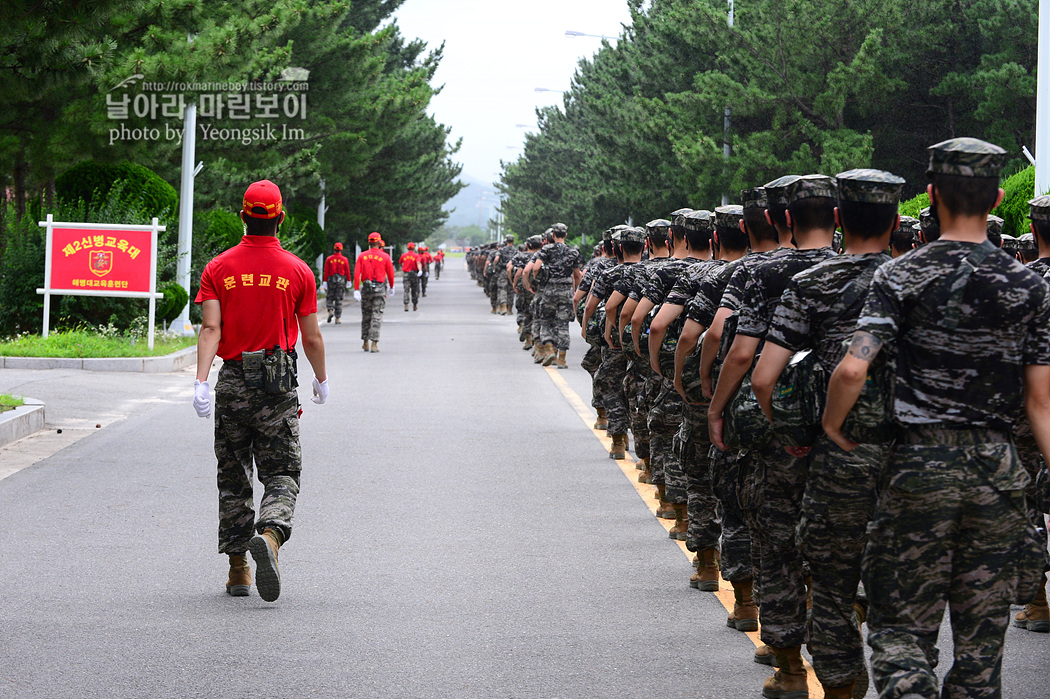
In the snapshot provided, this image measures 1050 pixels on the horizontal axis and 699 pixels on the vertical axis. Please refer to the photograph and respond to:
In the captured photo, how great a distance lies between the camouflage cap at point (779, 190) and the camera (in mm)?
4801

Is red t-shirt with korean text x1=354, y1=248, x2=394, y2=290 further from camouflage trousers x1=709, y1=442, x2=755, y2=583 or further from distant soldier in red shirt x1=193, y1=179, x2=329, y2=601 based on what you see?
camouflage trousers x1=709, y1=442, x2=755, y2=583

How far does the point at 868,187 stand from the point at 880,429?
0.79m

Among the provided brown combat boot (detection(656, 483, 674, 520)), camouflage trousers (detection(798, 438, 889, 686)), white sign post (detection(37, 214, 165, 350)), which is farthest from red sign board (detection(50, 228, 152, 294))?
camouflage trousers (detection(798, 438, 889, 686))

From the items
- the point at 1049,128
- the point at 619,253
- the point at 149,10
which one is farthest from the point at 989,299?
the point at 149,10

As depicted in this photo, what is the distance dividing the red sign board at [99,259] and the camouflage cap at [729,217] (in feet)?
44.4

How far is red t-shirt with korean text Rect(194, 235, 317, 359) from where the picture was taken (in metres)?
6.21

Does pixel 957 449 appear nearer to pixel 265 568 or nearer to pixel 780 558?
pixel 780 558

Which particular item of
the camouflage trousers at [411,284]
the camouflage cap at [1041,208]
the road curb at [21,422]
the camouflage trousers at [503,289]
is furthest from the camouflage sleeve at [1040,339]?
the camouflage trousers at [411,284]

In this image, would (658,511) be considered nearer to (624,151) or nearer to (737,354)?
(737,354)

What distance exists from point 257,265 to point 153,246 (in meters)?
12.7

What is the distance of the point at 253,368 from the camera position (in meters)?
6.16

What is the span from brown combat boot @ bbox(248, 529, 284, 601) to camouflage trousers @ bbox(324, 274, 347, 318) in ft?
80.4

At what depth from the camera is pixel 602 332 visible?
10.2m

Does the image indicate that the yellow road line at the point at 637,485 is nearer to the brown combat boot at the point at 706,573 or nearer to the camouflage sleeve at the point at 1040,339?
the brown combat boot at the point at 706,573
